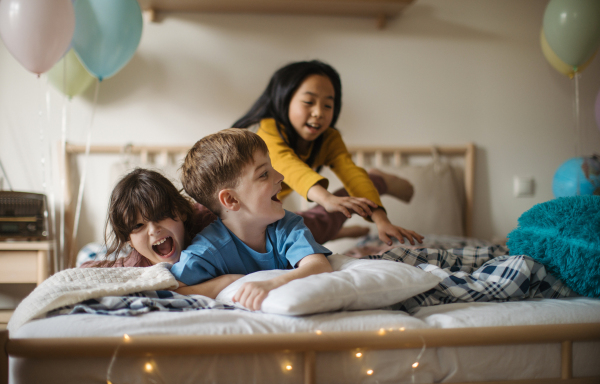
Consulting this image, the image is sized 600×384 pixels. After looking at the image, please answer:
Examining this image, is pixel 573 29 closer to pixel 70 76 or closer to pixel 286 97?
pixel 286 97

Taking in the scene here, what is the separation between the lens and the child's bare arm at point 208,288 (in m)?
0.77

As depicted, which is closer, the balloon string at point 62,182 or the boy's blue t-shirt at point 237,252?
the boy's blue t-shirt at point 237,252

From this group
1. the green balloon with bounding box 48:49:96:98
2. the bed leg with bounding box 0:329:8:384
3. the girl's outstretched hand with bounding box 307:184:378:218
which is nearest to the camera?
the bed leg with bounding box 0:329:8:384

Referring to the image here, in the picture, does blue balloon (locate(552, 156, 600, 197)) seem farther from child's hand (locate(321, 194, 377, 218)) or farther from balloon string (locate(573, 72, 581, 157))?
child's hand (locate(321, 194, 377, 218))

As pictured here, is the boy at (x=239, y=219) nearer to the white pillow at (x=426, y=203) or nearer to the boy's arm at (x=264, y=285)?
the boy's arm at (x=264, y=285)

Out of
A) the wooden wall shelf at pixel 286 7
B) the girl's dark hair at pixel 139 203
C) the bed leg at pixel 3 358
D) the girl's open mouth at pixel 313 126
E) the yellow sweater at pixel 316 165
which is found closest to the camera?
the bed leg at pixel 3 358

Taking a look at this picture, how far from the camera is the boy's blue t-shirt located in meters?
0.80

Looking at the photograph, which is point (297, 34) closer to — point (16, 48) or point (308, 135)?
point (308, 135)

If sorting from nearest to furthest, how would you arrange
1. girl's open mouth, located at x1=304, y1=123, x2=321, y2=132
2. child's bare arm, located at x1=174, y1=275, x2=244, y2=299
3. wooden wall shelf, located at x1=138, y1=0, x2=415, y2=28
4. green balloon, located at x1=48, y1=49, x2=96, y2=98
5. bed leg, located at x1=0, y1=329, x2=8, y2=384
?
bed leg, located at x1=0, y1=329, x2=8, y2=384 → child's bare arm, located at x1=174, y1=275, x2=244, y2=299 → girl's open mouth, located at x1=304, y1=123, x2=321, y2=132 → green balloon, located at x1=48, y1=49, x2=96, y2=98 → wooden wall shelf, located at x1=138, y1=0, x2=415, y2=28

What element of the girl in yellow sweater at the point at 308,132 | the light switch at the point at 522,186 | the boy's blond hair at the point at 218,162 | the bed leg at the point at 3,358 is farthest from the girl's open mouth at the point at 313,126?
the light switch at the point at 522,186

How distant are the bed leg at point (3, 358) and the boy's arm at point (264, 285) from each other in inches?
12.3

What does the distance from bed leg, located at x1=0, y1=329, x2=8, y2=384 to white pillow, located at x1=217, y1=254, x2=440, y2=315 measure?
317 mm

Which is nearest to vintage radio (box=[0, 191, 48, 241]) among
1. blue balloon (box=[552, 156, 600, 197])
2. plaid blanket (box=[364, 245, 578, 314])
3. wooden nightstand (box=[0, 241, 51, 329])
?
wooden nightstand (box=[0, 241, 51, 329])

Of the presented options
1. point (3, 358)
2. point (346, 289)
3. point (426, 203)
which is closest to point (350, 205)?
point (346, 289)
